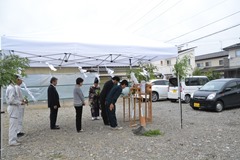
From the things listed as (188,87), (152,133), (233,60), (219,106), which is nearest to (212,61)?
(233,60)

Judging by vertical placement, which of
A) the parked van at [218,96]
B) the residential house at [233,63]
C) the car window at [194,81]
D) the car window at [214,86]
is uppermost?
the residential house at [233,63]

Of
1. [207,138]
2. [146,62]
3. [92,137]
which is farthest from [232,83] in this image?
[92,137]

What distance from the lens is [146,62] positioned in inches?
363

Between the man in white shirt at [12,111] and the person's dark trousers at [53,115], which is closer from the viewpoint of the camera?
the man in white shirt at [12,111]

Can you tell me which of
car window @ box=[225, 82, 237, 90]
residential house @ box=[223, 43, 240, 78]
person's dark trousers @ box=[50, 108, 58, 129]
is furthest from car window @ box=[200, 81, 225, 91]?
residential house @ box=[223, 43, 240, 78]

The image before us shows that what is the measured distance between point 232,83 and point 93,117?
6.43m

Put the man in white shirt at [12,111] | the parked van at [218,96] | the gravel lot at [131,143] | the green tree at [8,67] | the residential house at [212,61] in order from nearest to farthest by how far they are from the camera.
Result: 1. the green tree at [8,67]
2. the gravel lot at [131,143]
3. the man in white shirt at [12,111]
4. the parked van at [218,96]
5. the residential house at [212,61]

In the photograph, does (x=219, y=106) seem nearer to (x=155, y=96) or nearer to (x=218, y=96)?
(x=218, y=96)

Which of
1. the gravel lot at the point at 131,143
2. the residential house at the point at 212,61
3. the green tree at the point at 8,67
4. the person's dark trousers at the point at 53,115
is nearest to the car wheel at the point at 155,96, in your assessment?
the gravel lot at the point at 131,143

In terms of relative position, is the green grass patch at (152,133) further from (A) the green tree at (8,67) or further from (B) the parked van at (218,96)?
(B) the parked van at (218,96)

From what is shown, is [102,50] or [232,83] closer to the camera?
[102,50]

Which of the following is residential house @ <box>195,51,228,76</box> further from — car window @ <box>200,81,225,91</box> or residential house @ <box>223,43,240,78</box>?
car window @ <box>200,81,225,91</box>

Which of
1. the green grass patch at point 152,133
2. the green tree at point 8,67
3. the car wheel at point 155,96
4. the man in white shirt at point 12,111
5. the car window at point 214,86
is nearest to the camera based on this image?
the green tree at point 8,67

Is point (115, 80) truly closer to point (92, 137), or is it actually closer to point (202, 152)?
point (92, 137)
